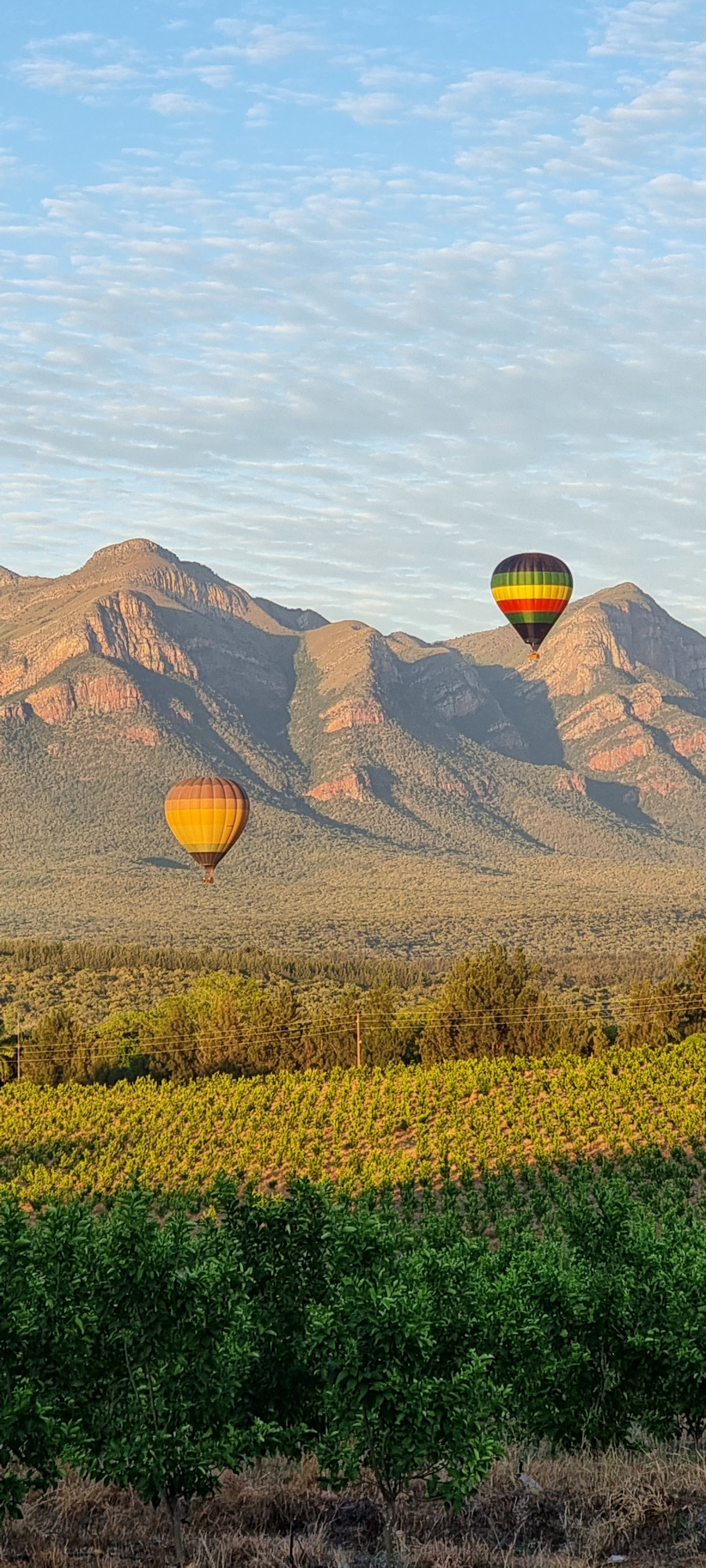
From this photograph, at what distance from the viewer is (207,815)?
49.6 metres

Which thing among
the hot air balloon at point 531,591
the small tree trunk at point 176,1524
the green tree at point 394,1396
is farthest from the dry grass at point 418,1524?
the hot air balloon at point 531,591

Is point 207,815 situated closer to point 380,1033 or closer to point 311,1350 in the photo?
point 380,1033

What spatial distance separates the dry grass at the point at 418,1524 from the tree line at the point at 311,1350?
30 centimetres

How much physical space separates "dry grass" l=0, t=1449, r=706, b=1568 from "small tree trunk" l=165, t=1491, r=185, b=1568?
0.10 m

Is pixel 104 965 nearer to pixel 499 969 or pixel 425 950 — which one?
pixel 425 950

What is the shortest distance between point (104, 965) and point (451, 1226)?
292ft

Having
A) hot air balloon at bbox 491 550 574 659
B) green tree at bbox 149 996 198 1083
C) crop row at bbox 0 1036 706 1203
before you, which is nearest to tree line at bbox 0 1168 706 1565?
crop row at bbox 0 1036 706 1203

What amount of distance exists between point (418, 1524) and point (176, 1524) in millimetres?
2067

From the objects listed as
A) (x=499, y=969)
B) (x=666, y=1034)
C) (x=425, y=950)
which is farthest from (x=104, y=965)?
(x=666, y=1034)

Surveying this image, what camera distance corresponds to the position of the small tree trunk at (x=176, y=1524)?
10.4 metres

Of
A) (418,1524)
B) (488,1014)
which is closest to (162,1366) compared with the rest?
(418,1524)

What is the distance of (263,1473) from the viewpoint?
12.9 meters

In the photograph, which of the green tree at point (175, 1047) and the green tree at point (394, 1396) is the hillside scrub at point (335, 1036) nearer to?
the green tree at point (175, 1047)

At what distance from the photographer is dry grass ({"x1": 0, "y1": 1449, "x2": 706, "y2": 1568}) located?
10.4 metres
